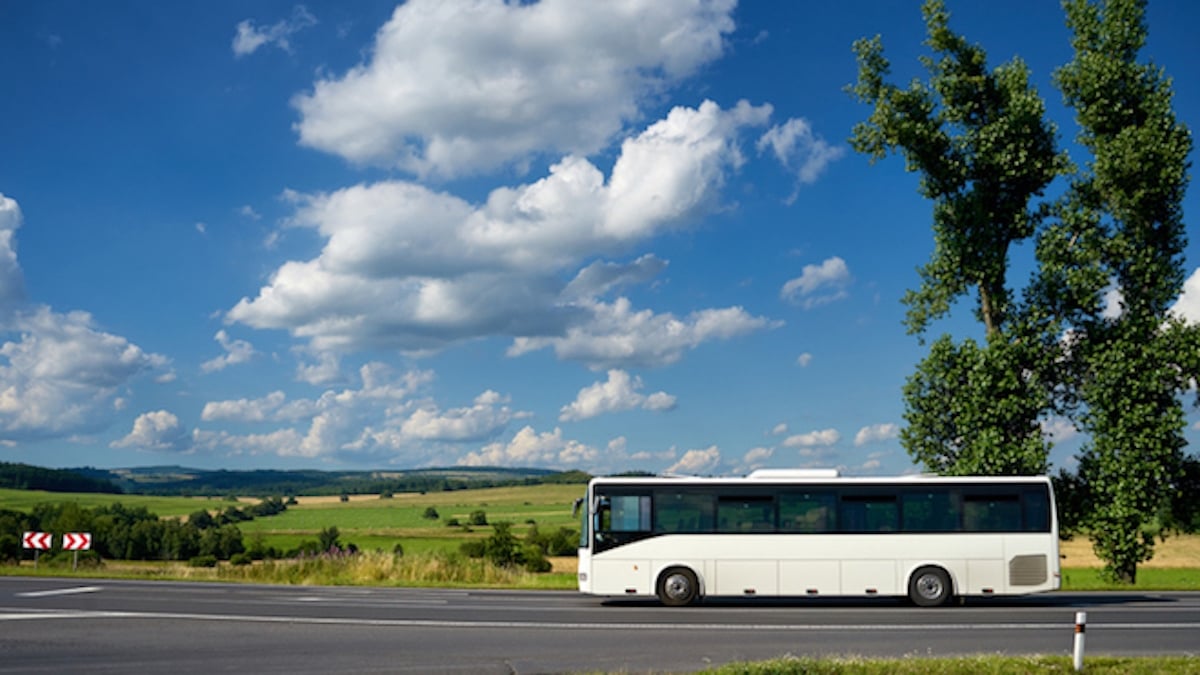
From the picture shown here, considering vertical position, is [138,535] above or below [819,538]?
below

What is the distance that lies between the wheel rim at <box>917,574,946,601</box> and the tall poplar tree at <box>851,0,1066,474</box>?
11058mm

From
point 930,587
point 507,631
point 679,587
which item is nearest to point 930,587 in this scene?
point 930,587

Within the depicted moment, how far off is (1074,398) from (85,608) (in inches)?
1148

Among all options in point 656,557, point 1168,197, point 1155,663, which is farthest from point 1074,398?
point 1155,663

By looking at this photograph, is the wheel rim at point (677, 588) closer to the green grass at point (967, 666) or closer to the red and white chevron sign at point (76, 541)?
the green grass at point (967, 666)

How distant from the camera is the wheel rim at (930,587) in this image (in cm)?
2202

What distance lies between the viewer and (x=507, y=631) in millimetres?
16797

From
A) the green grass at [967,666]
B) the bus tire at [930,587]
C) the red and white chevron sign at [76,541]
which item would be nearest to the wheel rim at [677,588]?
the bus tire at [930,587]

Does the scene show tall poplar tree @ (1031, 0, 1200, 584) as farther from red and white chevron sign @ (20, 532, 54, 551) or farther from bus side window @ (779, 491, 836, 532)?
red and white chevron sign @ (20, 532, 54, 551)

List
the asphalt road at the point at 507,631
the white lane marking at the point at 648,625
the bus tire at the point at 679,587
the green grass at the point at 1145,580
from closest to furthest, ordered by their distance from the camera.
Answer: the asphalt road at the point at 507,631 < the white lane marking at the point at 648,625 < the bus tire at the point at 679,587 < the green grass at the point at 1145,580

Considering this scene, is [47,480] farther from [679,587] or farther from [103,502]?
[679,587]

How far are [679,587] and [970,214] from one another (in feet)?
61.5

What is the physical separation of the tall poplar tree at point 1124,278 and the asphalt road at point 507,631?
302 inches

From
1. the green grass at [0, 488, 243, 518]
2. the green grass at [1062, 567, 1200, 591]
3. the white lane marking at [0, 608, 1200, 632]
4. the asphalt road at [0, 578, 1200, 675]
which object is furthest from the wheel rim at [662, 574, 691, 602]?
the green grass at [0, 488, 243, 518]
